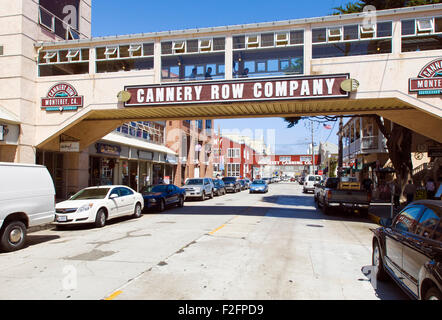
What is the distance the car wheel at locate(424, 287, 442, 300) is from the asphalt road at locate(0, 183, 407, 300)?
1515mm

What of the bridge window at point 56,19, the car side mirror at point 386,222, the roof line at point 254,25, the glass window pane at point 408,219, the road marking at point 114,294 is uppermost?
the bridge window at point 56,19

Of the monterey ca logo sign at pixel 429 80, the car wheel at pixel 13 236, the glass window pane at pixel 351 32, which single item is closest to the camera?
the car wheel at pixel 13 236

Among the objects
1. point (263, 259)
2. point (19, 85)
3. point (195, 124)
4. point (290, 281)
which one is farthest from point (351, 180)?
point (195, 124)

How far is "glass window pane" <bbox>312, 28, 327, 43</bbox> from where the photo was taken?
13.1 metres

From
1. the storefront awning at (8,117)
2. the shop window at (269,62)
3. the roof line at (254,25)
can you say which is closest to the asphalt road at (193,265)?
the storefront awning at (8,117)

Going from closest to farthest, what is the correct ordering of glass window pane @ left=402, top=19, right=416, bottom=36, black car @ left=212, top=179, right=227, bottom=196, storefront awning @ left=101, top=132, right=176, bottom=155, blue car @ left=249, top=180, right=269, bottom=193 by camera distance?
glass window pane @ left=402, top=19, right=416, bottom=36 < storefront awning @ left=101, top=132, right=176, bottom=155 < black car @ left=212, top=179, right=227, bottom=196 < blue car @ left=249, top=180, right=269, bottom=193

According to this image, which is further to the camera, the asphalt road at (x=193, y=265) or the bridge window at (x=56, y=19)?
the bridge window at (x=56, y=19)

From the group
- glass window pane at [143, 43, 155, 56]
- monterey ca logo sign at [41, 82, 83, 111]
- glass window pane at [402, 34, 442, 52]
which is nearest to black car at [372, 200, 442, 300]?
glass window pane at [402, 34, 442, 52]

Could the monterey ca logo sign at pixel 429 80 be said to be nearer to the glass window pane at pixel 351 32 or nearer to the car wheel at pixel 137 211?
the glass window pane at pixel 351 32

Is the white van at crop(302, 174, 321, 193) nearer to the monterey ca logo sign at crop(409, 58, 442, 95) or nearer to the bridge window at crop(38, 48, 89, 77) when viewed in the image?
the monterey ca logo sign at crop(409, 58, 442, 95)

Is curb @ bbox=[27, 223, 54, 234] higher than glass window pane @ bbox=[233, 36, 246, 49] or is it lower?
lower

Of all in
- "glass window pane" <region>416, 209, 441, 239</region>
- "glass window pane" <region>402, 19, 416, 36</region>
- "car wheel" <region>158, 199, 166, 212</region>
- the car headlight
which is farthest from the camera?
"car wheel" <region>158, 199, 166, 212</region>

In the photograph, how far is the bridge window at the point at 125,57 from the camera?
1474cm

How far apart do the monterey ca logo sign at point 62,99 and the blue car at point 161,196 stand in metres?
5.55
